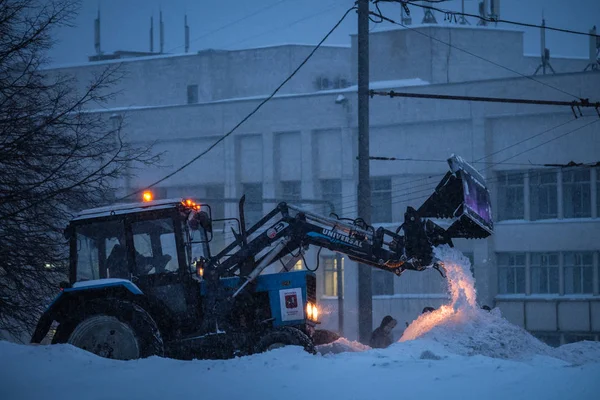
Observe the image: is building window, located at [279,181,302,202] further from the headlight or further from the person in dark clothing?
the headlight

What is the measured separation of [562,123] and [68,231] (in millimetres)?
28346

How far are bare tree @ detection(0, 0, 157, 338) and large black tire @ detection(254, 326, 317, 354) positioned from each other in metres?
4.70

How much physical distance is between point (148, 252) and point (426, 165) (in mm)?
26852

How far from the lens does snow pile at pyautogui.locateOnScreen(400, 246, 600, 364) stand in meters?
14.3

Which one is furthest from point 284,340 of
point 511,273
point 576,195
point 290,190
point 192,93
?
point 192,93

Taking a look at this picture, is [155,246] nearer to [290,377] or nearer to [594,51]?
[290,377]

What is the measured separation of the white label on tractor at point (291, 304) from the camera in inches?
514

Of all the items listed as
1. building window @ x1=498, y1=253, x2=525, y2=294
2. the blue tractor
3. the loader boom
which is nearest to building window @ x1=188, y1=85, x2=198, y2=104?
building window @ x1=498, y1=253, x2=525, y2=294

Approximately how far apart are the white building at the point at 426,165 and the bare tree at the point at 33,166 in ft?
76.5

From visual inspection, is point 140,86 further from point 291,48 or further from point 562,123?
point 562,123

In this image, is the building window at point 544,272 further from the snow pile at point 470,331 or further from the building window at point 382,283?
the snow pile at point 470,331

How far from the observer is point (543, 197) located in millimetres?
38750

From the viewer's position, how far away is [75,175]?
16.2 metres

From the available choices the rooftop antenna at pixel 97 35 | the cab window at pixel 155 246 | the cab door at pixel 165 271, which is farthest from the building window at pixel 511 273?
the rooftop antenna at pixel 97 35
